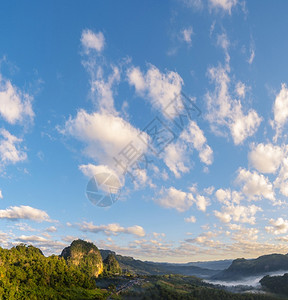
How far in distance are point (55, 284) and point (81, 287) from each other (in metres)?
27.2

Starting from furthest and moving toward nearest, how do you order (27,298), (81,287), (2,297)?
(81,287) → (27,298) → (2,297)

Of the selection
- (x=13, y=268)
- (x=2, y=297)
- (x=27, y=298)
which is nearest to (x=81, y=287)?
(x=13, y=268)

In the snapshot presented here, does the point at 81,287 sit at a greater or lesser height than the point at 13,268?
lesser

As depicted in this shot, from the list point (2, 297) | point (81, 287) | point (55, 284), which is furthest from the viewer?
point (81, 287)

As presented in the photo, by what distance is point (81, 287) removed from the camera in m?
172

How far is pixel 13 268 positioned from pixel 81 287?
1967 inches

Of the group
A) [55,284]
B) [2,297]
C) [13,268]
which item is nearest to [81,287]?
[55,284]

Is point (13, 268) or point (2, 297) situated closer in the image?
point (2, 297)

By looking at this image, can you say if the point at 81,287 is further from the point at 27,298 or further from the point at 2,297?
the point at 2,297

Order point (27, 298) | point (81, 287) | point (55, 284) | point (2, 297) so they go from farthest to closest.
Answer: point (81, 287), point (55, 284), point (27, 298), point (2, 297)

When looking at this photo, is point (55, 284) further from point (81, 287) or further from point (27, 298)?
point (27, 298)

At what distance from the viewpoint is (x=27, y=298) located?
114438mm

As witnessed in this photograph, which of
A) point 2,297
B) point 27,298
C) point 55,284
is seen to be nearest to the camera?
point 2,297

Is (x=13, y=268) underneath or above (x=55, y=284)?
above
